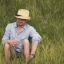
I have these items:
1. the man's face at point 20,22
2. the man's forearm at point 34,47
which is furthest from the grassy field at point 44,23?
the man's face at point 20,22

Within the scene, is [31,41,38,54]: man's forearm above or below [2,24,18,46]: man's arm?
below

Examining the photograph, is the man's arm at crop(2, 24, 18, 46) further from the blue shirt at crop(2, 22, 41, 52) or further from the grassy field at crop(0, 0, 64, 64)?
the grassy field at crop(0, 0, 64, 64)

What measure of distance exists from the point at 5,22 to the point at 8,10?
1.35ft

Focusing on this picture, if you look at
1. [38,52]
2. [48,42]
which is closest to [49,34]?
[48,42]

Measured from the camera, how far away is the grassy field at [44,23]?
6699mm

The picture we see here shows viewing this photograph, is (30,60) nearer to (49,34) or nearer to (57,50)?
(57,50)

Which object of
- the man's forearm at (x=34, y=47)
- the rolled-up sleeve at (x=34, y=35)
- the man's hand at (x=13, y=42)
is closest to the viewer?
the man's hand at (x=13, y=42)

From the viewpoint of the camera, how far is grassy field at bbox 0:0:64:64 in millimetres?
6699

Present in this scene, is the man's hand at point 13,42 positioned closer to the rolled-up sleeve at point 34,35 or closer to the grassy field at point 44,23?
the grassy field at point 44,23

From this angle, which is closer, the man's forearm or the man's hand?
the man's hand

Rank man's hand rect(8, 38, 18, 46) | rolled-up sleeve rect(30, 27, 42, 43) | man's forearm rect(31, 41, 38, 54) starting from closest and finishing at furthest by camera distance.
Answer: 1. man's hand rect(8, 38, 18, 46)
2. man's forearm rect(31, 41, 38, 54)
3. rolled-up sleeve rect(30, 27, 42, 43)

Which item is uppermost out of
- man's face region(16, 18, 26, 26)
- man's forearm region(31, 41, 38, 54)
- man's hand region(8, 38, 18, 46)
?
man's face region(16, 18, 26, 26)

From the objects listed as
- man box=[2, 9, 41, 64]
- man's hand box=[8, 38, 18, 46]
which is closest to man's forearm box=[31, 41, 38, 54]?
man box=[2, 9, 41, 64]

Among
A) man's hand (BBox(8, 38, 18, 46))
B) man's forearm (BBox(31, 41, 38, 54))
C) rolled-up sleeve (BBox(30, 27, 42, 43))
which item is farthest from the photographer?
rolled-up sleeve (BBox(30, 27, 42, 43))
